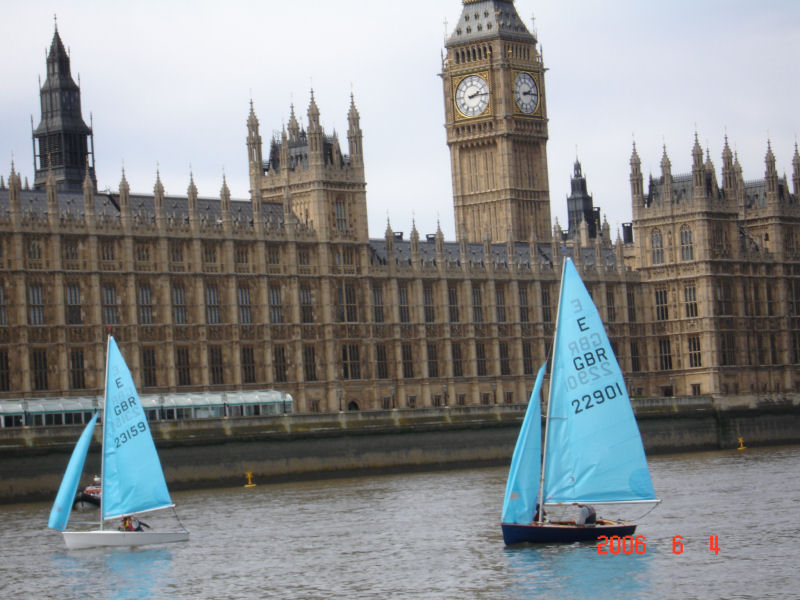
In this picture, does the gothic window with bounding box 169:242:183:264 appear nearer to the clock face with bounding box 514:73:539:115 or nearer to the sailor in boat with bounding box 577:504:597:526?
the clock face with bounding box 514:73:539:115

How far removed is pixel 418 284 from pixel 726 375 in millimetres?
27715

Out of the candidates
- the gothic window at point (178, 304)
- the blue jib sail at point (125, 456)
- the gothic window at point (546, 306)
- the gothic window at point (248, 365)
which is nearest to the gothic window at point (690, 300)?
the gothic window at point (546, 306)

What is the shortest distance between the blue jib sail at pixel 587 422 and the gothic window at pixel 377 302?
2471 inches

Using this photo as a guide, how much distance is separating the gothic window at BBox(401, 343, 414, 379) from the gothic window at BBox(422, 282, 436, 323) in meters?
2.78

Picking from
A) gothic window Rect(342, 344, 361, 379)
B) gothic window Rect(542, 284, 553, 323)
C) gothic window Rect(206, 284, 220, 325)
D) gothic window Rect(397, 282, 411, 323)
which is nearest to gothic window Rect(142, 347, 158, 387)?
gothic window Rect(206, 284, 220, 325)

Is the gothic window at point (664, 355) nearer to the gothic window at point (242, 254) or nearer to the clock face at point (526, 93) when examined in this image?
the clock face at point (526, 93)

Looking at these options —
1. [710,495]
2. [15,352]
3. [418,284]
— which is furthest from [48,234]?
[710,495]

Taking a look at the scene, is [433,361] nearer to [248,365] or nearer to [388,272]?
[388,272]

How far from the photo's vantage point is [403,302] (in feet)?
394

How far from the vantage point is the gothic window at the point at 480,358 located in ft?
407

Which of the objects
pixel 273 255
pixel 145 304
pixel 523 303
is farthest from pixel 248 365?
pixel 523 303

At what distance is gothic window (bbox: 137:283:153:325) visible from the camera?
339ft

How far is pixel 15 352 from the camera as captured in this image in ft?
320

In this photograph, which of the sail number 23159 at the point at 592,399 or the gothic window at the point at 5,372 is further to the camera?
the gothic window at the point at 5,372
